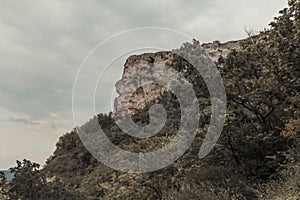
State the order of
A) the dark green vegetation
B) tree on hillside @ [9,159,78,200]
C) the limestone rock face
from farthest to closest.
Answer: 1. the limestone rock face
2. tree on hillside @ [9,159,78,200]
3. the dark green vegetation

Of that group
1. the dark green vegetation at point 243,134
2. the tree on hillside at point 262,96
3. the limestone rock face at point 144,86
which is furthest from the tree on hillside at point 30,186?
the limestone rock face at point 144,86

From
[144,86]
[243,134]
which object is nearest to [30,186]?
[243,134]

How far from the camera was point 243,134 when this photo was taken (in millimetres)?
17375

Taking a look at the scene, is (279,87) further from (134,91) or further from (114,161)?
(134,91)

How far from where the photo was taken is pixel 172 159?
60.3 ft

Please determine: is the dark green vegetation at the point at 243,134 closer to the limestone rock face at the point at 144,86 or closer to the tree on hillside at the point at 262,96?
the tree on hillside at the point at 262,96

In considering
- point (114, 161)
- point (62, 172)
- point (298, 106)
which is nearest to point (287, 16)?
point (298, 106)

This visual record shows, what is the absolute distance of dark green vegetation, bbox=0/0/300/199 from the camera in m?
14.6

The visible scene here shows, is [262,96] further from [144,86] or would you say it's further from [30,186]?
[144,86]

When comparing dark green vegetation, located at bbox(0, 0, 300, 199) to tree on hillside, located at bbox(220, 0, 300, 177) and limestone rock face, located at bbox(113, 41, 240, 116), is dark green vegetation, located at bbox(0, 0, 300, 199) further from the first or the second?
limestone rock face, located at bbox(113, 41, 240, 116)

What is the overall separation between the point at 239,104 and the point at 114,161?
1098 centimetres

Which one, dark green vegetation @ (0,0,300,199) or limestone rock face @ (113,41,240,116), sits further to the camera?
limestone rock face @ (113,41,240,116)

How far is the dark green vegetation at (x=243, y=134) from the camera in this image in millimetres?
14562

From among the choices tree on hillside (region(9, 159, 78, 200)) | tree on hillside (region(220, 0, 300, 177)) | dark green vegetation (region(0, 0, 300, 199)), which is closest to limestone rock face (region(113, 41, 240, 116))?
dark green vegetation (region(0, 0, 300, 199))
